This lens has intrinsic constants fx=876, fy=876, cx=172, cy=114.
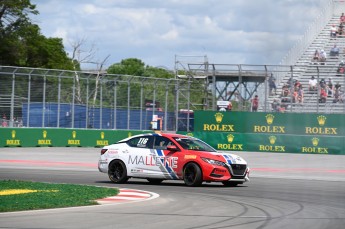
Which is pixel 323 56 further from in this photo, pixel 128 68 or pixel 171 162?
pixel 128 68

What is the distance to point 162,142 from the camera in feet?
70.4

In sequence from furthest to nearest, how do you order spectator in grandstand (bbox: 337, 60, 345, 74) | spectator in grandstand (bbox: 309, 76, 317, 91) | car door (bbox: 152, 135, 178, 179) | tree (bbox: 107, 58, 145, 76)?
tree (bbox: 107, 58, 145, 76) < spectator in grandstand (bbox: 309, 76, 317, 91) < spectator in grandstand (bbox: 337, 60, 345, 74) < car door (bbox: 152, 135, 178, 179)

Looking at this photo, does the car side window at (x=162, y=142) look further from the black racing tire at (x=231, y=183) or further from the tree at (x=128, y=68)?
the tree at (x=128, y=68)

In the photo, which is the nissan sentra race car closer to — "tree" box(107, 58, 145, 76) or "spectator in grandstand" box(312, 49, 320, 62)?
"spectator in grandstand" box(312, 49, 320, 62)

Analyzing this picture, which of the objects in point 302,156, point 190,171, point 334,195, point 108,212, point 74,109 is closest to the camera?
point 108,212

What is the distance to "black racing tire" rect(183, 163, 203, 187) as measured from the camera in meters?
20.4

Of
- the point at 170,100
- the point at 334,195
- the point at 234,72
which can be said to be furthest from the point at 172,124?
the point at 334,195

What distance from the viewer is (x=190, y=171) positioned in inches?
813

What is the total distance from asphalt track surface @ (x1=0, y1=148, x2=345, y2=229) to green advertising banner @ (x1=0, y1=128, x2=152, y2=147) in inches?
417

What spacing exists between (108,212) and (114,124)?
31353 mm

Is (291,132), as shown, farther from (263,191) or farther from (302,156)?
(263,191)

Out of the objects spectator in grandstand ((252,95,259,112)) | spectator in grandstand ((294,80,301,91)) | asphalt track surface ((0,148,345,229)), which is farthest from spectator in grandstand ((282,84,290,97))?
asphalt track surface ((0,148,345,229))

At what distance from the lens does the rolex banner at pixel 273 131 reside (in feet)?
133

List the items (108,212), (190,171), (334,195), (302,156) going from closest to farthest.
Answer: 1. (108,212)
2. (334,195)
3. (190,171)
4. (302,156)
